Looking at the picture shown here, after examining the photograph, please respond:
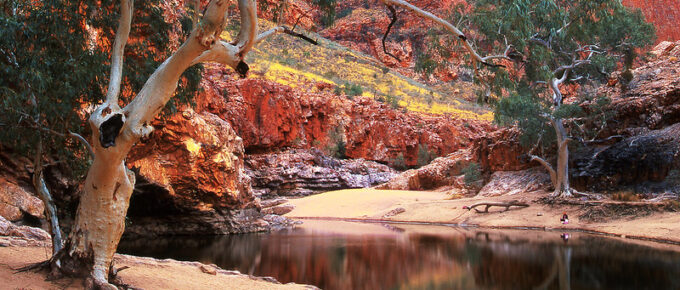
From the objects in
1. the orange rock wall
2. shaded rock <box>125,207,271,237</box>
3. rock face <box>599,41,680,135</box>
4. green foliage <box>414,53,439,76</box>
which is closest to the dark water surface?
shaded rock <box>125,207,271,237</box>

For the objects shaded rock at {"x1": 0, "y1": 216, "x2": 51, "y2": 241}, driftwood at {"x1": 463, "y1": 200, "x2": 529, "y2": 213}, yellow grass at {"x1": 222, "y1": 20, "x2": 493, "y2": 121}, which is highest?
yellow grass at {"x1": 222, "y1": 20, "x2": 493, "y2": 121}

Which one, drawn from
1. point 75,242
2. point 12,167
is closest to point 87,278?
point 75,242

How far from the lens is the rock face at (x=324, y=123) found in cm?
3306

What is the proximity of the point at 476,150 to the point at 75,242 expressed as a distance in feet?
91.6

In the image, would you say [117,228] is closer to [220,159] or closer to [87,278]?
[87,278]

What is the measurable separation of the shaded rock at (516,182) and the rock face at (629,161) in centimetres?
197

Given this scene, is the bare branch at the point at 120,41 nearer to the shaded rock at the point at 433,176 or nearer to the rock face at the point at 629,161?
the rock face at the point at 629,161

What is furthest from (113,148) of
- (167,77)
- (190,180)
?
(190,180)

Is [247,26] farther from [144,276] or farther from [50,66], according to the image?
[144,276]

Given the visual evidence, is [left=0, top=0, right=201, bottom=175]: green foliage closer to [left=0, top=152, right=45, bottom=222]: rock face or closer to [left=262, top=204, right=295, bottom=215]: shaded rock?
[left=0, top=152, right=45, bottom=222]: rock face

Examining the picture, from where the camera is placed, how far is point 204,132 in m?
16.5

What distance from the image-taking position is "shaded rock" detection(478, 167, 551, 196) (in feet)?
75.1

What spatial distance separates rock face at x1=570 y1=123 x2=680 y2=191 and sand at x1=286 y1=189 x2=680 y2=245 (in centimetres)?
200

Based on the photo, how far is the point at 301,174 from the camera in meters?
32.9
